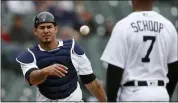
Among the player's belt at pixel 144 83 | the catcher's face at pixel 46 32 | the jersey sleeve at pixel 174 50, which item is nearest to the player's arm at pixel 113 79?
the player's belt at pixel 144 83

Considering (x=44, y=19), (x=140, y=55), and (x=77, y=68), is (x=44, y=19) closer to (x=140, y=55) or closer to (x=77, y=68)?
(x=77, y=68)

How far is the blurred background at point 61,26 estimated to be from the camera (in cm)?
888

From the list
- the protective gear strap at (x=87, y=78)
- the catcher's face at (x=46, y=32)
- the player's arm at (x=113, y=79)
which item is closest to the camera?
the player's arm at (x=113, y=79)

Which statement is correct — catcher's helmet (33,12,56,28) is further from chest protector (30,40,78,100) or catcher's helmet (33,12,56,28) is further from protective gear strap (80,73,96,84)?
protective gear strap (80,73,96,84)

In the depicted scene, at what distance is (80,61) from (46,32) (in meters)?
0.43

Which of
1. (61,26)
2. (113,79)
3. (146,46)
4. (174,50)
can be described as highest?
(146,46)

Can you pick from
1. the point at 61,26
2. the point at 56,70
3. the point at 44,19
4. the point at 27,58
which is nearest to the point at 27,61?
the point at 27,58

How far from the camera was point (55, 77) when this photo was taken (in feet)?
16.1

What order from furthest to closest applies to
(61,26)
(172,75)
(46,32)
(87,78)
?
(61,26) < (87,78) < (46,32) < (172,75)

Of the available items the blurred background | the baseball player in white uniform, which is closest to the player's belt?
the baseball player in white uniform

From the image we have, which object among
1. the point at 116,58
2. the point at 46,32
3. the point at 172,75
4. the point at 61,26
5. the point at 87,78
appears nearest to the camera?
the point at 116,58

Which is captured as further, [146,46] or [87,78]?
[87,78]

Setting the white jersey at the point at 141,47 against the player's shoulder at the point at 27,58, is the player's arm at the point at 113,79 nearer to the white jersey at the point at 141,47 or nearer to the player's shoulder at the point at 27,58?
the white jersey at the point at 141,47

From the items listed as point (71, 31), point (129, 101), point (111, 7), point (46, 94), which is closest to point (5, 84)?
point (71, 31)
